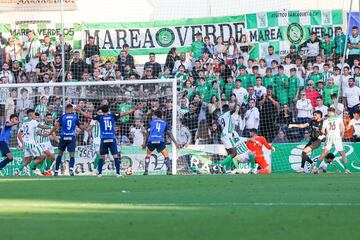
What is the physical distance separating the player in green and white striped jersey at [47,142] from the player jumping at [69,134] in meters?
1.76

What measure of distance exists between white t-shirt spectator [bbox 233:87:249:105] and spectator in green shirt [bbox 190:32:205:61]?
2.14 m

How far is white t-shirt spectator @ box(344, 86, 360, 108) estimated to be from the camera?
97.2ft

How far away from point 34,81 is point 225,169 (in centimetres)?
764

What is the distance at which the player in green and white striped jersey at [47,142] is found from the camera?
31.2 meters

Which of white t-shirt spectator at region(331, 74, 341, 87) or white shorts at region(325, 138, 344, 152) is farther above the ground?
white t-shirt spectator at region(331, 74, 341, 87)

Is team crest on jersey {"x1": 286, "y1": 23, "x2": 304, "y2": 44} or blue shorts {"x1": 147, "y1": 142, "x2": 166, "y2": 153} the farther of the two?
team crest on jersey {"x1": 286, "y1": 23, "x2": 304, "y2": 44}

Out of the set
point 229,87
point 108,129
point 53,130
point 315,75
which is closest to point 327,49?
point 315,75

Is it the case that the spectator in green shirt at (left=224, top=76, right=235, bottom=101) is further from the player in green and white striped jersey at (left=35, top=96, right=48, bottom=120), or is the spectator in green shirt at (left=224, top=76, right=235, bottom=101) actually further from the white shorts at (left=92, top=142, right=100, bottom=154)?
the player in green and white striped jersey at (left=35, top=96, right=48, bottom=120)

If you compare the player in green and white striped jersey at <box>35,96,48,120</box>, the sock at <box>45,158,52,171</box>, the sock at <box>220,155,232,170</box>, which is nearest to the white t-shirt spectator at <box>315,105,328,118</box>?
the sock at <box>220,155,232,170</box>

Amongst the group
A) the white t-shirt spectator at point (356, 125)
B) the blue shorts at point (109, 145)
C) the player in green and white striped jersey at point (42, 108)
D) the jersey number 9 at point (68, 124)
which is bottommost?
the blue shorts at point (109, 145)

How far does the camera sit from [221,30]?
3319cm

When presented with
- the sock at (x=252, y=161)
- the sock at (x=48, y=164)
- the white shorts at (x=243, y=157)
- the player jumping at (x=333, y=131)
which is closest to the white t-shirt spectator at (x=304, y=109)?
the player jumping at (x=333, y=131)

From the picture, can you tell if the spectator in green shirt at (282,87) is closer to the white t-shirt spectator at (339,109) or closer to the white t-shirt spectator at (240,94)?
the white t-shirt spectator at (240,94)

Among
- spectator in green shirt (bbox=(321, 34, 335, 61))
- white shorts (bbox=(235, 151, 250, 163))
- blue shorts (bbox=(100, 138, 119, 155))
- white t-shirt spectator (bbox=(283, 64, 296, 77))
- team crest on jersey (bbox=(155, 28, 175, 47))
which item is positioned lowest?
white shorts (bbox=(235, 151, 250, 163))
